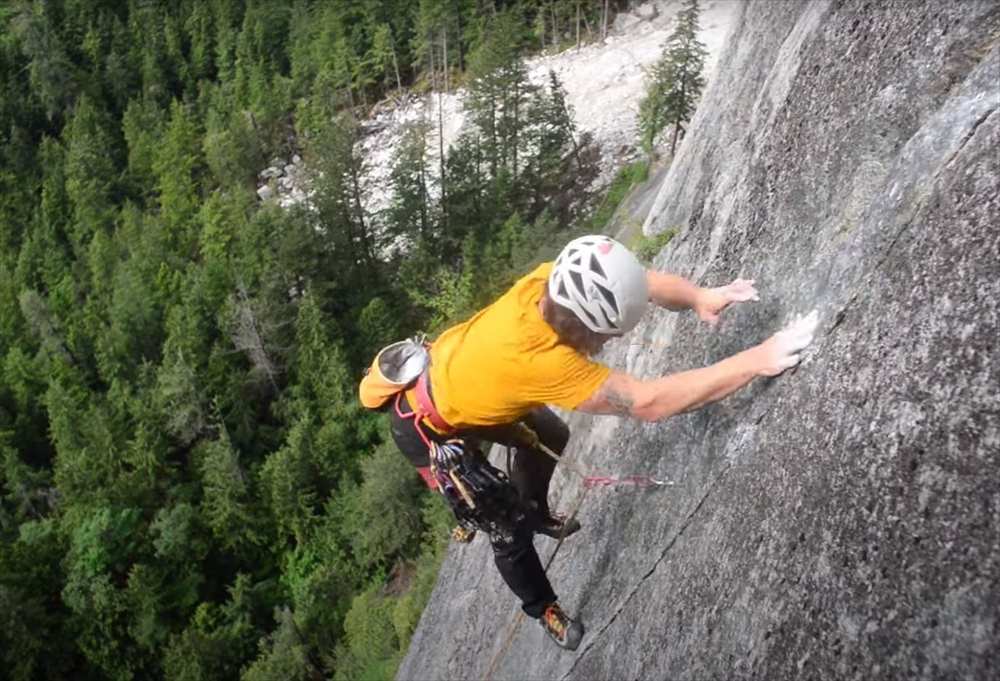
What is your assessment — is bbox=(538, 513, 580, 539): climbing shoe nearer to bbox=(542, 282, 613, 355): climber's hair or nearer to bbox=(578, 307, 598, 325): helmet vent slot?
bbox=(542, 282, 613, 355): climber's hair

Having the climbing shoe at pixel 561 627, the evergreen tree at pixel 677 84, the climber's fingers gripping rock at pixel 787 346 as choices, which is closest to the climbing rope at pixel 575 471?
the climbing shoe at pixel 561 627

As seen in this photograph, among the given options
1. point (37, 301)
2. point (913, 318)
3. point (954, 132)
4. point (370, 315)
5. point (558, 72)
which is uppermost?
point (954, 132)

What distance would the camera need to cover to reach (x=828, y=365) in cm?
357

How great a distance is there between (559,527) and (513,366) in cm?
270

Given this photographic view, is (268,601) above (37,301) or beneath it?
beneath

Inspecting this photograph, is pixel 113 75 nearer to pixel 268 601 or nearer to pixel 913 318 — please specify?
pixel 268 601

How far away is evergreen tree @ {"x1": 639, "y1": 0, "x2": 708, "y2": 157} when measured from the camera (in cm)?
3142

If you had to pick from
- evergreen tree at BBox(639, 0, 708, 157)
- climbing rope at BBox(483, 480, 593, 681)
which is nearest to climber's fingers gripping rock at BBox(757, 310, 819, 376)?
climbing rope at BBox(483, 480, 593, 681)

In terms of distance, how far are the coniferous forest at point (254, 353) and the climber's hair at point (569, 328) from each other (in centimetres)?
1698

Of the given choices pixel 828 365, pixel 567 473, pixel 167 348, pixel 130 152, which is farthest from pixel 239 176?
pixel 828 365

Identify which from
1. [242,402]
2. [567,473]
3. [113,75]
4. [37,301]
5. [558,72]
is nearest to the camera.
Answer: [567,473]

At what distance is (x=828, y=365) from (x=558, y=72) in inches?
1985

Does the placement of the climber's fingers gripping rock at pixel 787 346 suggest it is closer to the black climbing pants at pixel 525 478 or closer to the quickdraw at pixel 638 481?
the quickdraw at pixel 638 481

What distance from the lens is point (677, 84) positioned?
1278 inches
